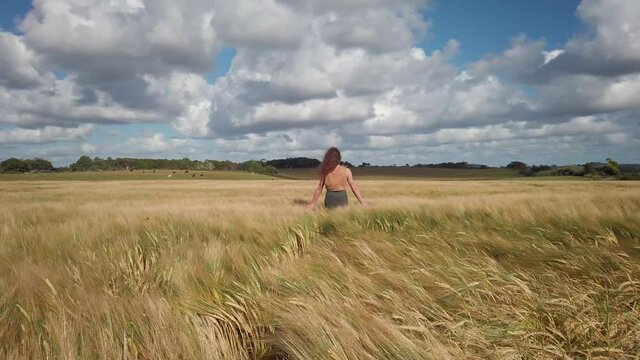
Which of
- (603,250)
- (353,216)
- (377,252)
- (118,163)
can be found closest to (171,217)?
(353,216)

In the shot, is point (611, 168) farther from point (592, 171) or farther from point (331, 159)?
point (331, 159)

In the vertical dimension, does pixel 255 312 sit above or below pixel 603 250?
below

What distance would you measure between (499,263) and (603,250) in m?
0.63

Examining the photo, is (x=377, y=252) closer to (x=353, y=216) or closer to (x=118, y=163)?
(x=353, y=216)

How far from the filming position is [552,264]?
2730 mm

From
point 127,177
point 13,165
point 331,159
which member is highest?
point 331,159

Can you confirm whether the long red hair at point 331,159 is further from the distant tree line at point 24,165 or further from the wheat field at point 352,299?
the distant tree line at point 24,165

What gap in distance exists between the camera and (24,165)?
396 feet

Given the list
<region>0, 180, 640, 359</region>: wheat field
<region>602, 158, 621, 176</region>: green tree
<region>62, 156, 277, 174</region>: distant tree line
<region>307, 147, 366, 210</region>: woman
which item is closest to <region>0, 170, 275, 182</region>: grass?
<region>62, 156, 277, 174</region>: distant tree line

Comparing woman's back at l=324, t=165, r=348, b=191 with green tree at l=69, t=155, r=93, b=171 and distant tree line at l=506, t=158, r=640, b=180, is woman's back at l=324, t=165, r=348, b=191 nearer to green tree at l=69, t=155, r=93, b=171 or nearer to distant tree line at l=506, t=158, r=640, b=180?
distant tree line at l=506, t=158, r=640, b=180

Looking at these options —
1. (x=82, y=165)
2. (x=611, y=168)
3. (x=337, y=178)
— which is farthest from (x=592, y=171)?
(x=82, y=165)

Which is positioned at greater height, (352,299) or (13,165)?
(13,165)

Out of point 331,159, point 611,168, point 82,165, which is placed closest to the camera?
point 331,159

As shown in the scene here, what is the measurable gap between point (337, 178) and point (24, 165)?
138m
